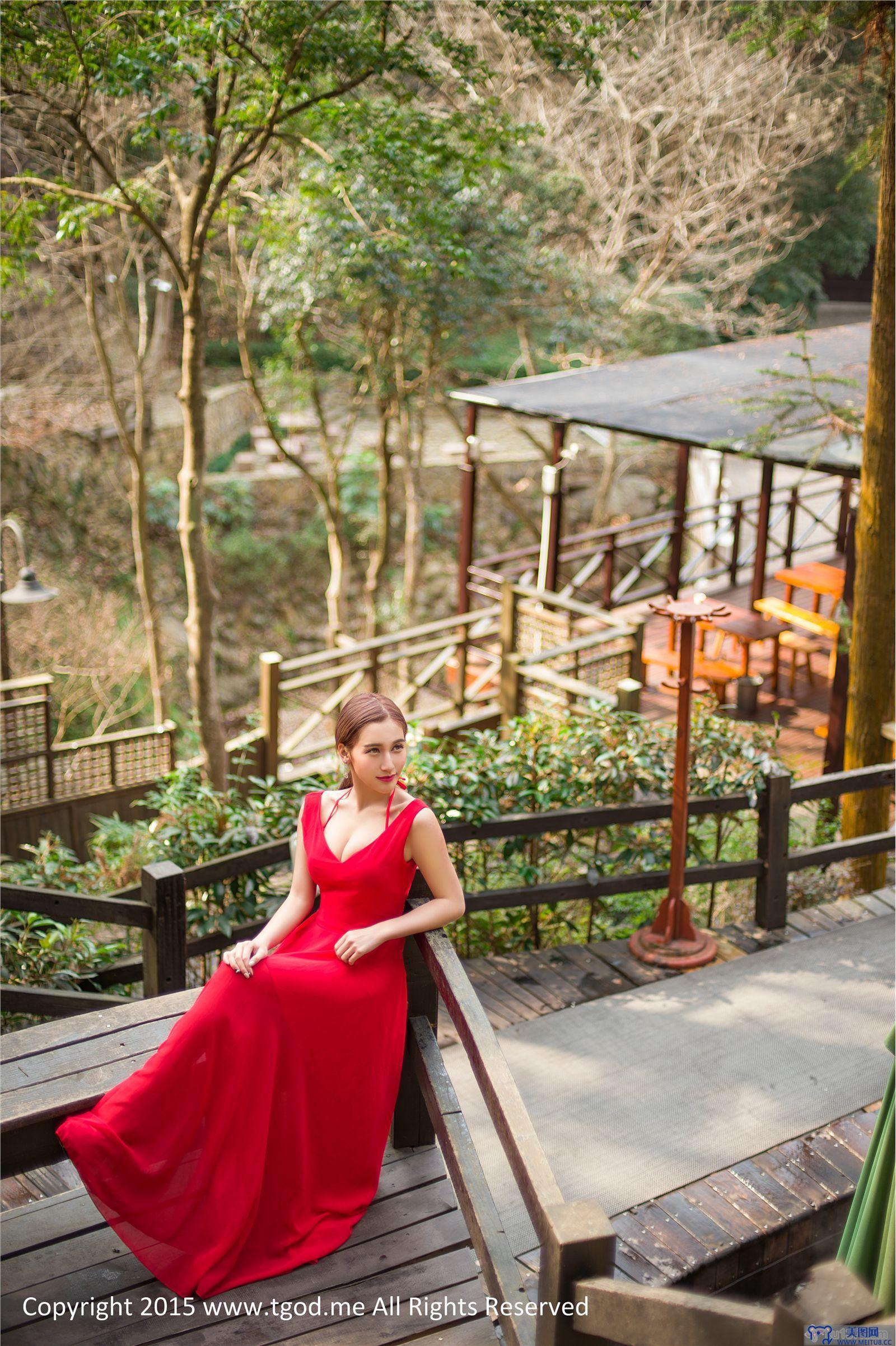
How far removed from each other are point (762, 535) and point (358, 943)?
28.0ft

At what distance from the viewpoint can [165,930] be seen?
3.97 m

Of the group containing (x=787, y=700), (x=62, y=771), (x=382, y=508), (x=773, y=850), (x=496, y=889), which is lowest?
(x=62, y=771)

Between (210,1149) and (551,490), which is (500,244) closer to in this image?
(551,490)

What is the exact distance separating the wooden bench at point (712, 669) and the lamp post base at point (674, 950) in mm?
4375

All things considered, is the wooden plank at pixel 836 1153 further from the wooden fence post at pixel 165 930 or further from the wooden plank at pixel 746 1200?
the wooden fence post at pixel 165 930

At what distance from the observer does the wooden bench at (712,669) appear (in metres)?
9.54

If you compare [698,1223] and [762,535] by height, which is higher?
[762,535]

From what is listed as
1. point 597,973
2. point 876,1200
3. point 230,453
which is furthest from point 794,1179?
point 230,453

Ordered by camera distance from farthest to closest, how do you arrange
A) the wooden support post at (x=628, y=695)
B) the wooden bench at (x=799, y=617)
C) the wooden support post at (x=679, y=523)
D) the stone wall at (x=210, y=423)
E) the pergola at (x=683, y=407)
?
1. the stone wall at (x=210, y=423)
2. the wooden support post at (x=679, y=523)
3. the wooden bench at (x=799, y=617)
4. the pergola at (x=683, y=407)
5. the wooden support post at (x=628, y=695)

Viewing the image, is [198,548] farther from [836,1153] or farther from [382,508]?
[382,508]

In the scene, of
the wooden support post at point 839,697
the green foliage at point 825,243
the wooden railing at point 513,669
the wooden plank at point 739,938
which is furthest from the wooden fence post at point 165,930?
the green foliage at point 825,243

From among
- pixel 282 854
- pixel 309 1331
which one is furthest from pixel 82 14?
pixel 309 1331

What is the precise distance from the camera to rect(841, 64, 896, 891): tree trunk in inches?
228

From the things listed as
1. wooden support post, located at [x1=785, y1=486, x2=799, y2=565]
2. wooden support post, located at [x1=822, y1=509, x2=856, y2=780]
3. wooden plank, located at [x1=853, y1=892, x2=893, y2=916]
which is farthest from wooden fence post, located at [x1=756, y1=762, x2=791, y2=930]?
wooden support post, located at [x1=785, y1=486, x2=799, y2=565]
